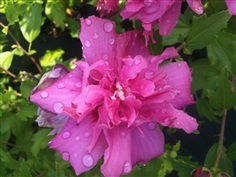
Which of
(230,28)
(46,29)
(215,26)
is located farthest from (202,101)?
(46,29)

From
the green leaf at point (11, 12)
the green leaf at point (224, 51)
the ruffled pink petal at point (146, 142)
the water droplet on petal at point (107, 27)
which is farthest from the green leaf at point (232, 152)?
the green leaf at point (11, 12)

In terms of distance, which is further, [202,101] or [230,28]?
[202,101]

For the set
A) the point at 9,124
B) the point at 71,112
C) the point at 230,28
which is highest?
the point at 71,112

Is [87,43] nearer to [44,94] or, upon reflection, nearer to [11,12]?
[44,94]

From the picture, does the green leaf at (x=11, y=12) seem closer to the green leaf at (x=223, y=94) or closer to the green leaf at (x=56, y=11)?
the green leaf at (x=56, y=11)

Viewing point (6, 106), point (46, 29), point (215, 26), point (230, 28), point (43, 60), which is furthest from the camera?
point (46, 29)

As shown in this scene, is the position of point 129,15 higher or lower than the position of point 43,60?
higher

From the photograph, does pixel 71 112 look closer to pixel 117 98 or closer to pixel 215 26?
pixel 117 98
